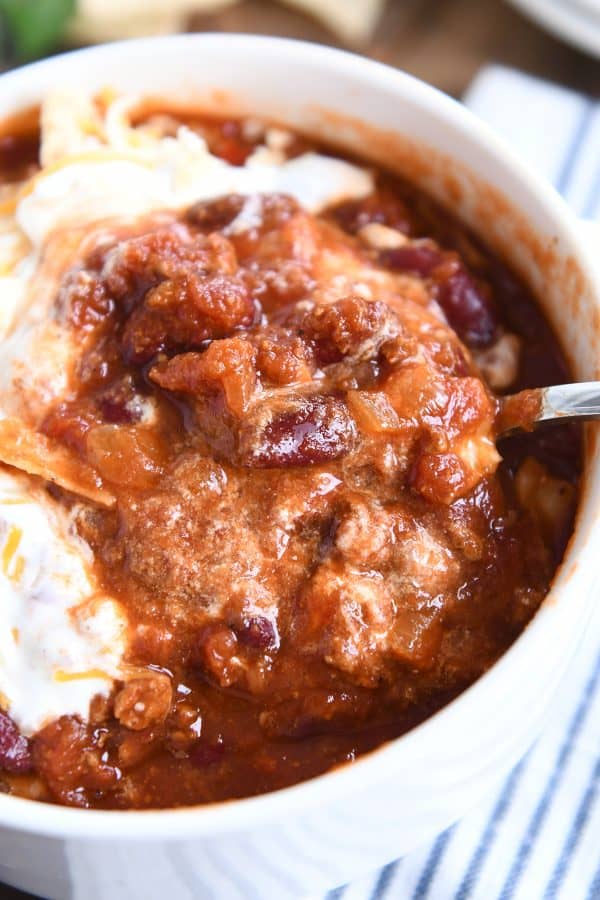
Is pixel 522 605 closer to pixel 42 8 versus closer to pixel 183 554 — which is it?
pixel 183 554

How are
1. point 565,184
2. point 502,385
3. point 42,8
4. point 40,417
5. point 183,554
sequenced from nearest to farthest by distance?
point 183,554, point 40,417, point 502,385, point 565,184, point 42,8

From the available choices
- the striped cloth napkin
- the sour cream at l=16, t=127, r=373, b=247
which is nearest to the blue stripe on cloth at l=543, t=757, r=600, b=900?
the striped cloth napkin

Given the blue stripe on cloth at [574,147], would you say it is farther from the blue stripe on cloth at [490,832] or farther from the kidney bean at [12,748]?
the kidney bean at [12,748]

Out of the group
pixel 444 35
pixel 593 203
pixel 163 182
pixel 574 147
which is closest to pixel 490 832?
pixel 163 182

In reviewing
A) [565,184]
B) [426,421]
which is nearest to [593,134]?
[565,184]

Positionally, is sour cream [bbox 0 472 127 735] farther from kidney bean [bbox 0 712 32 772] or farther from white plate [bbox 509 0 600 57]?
white plate [bbox 509 0 600 57]

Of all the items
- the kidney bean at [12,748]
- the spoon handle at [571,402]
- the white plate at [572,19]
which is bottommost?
the kidney bean at [12,748]

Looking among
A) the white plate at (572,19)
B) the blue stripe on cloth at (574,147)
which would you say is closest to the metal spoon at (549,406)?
the blue stripe on cloth at (574,147)

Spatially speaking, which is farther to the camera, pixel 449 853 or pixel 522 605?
pixel 449 853
